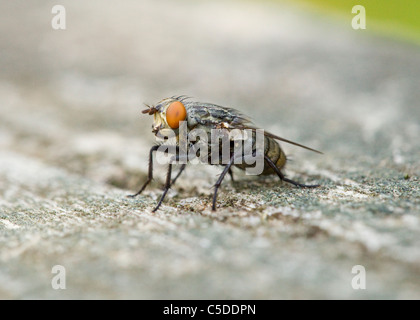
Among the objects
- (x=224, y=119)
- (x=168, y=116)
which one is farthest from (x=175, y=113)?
(x=224, y=119)

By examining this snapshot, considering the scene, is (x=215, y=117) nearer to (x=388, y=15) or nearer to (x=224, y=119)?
(x=224, y=119)

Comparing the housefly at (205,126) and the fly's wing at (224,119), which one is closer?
the housefly at (205,126)

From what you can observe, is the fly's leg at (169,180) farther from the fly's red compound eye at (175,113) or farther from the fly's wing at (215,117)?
the fly's wing at (215,117)

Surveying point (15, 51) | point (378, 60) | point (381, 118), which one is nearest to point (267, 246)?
point (381, 118)

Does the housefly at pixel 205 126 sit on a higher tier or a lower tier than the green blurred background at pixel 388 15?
lower

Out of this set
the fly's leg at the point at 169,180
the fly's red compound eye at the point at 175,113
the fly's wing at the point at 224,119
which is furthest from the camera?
the fly's wing at the point at 224,119

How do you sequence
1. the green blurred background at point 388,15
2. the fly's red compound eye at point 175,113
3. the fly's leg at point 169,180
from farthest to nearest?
the green blurred background at point 388,15 < the fly's red compound eye at point 175,113 < the fly's leg at point 169,180

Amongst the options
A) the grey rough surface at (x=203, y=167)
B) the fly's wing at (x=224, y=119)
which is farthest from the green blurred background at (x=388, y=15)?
the fly's wing at (x=224, y=119)

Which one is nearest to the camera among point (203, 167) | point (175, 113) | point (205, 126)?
point (175, 113)
